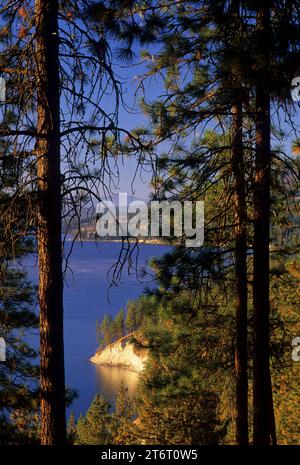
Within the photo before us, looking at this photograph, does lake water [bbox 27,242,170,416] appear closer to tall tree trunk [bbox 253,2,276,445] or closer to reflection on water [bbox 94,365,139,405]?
reflection on water [bbox 94,365,139,405]

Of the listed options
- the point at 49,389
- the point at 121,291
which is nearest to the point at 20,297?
the point at 49,389

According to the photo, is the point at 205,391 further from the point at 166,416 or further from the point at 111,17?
the point at 111,17

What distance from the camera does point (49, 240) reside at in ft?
15.0

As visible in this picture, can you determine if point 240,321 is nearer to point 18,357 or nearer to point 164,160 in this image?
point 164,160

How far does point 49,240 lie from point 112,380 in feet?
248

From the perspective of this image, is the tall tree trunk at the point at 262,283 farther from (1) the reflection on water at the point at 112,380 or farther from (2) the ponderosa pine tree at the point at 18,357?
(1) the reflection on water at the point at 112,380

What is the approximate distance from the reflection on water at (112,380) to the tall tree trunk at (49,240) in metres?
63.6

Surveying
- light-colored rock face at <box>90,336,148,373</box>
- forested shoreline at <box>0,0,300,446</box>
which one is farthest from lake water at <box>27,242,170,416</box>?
forested shoreline at <box>0,0,300,446</box>

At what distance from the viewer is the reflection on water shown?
68188mm

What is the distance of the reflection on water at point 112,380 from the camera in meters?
68.2

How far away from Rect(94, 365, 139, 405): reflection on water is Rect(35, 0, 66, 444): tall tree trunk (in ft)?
209

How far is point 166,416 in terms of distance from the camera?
56.0 ft

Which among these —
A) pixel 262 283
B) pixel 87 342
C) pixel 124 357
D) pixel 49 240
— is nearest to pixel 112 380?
pixel 87 342

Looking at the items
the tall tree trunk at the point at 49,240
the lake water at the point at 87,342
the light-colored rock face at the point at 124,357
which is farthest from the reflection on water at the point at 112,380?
the tall tree trunk at the point at 49,240
